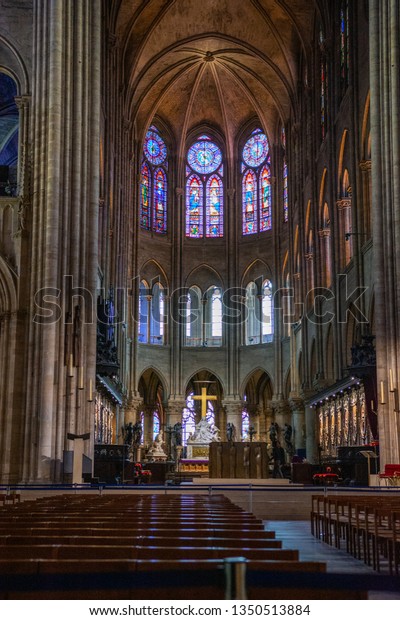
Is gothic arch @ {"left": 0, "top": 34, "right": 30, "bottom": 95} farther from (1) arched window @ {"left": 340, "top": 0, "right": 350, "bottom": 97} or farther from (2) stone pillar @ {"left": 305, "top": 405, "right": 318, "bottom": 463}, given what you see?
(2) stone pillar @ {"left": 305, "top": 405, "right": 318, "bottom": 463}

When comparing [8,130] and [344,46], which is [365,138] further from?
[8,130]

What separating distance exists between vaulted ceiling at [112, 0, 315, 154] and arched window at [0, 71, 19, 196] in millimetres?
8657

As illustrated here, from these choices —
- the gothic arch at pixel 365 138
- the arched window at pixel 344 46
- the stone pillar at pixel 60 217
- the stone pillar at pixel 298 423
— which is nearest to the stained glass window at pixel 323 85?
the arched window at pixel 344 46

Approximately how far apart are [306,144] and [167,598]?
131ft

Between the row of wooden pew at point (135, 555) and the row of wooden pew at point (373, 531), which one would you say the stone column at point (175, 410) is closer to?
the row of wooden pew at point (373, 531)

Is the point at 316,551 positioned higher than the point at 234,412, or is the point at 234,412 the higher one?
the point at 234,412

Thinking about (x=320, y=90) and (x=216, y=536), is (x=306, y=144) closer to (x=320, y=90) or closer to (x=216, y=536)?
(x=320, y=90)

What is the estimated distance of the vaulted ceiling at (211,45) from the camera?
41719 millimetres

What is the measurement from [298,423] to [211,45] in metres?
22.8

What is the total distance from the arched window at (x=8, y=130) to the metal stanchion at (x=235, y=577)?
2428 cm

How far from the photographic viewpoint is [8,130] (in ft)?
114

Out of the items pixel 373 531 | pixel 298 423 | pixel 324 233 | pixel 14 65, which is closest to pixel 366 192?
pixel 324 233

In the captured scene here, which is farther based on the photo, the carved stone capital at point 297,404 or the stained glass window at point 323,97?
the carved stone capital at point 297,404

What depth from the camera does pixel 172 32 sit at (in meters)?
45.1
